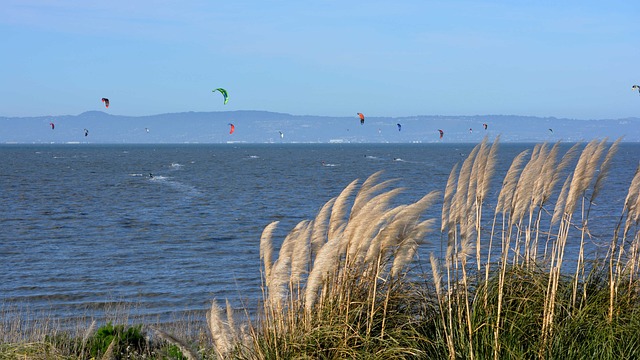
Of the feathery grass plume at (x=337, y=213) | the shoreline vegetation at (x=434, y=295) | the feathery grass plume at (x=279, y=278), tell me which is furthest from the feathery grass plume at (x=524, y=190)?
the feathery grass plume at (x=279, y=278)

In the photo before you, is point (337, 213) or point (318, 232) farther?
point (318, 232)

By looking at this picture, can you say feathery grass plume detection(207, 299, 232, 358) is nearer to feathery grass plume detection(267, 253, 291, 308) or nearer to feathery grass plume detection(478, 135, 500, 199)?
feathery grass plume detection(267, 253, 291, 308)

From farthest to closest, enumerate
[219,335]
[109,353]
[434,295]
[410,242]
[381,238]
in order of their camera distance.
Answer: [109,353], [434,295], [219,335], [410,242], [381,238]

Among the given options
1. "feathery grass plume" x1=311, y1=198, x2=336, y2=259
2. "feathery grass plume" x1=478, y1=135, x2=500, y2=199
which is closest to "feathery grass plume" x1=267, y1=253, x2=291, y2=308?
"feathery grass plume" x1=311, y1=198, x2=336, y2=259

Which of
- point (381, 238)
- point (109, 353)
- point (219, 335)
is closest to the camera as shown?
point (381, 238)

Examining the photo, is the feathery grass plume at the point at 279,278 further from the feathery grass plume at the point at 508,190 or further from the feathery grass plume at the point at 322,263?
the feathery grass plume at the point at 508,190

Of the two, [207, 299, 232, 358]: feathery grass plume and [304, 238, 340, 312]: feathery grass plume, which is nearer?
[304, 238, 340, 312]: feathery grass plume

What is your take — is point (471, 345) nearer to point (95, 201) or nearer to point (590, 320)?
point (590, 320)

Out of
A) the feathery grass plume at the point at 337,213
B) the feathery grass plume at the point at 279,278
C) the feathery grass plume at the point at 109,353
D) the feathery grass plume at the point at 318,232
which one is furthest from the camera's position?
the feathery grass plume at the point at 109,353

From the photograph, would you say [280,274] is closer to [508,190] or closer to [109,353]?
[508,190]

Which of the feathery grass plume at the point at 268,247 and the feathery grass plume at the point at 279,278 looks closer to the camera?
the feathery grass plume at the point at 279,278

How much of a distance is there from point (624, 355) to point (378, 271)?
6.33 ft

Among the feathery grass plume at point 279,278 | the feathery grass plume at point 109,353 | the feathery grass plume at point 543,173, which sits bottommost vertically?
the feathery grass plume at point 109,353

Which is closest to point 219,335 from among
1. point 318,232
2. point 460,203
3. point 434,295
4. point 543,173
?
point 318,232
